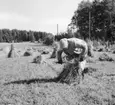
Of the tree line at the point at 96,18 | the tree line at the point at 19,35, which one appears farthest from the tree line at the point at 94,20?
the tree line at the point at 19,35

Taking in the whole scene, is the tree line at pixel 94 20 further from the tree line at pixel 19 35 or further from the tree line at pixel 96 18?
the tree line at pixel 19 35

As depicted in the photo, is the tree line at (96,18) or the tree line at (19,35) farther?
the tree line at (19,35)

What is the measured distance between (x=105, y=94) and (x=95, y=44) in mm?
18160

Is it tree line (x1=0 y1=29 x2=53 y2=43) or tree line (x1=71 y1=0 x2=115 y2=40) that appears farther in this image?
tree line (x1=0 y1=29 x2=53 y2=43)

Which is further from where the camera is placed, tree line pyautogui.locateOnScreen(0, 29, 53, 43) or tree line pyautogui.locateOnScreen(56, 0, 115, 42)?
tree line pyautogui.locateOnScreen(0, 29, 53, 43)

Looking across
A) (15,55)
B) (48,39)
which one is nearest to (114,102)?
(15,55)

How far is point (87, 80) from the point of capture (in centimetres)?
515

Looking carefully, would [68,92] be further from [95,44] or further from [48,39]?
[48,39]

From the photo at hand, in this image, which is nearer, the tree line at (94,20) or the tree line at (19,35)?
the tree line at (94,20)

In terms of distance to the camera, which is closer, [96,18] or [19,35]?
[96,18]

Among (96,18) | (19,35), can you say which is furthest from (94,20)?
(19,35)

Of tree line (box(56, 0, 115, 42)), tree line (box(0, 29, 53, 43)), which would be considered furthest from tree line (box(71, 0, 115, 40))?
tree line (box(0, 29, 53, 43))

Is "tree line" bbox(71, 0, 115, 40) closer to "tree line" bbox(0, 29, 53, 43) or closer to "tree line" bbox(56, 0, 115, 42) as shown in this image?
"tree line" bbox(56, 0, 115, 42)

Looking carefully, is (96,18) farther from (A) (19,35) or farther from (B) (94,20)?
(A) (19,35)
